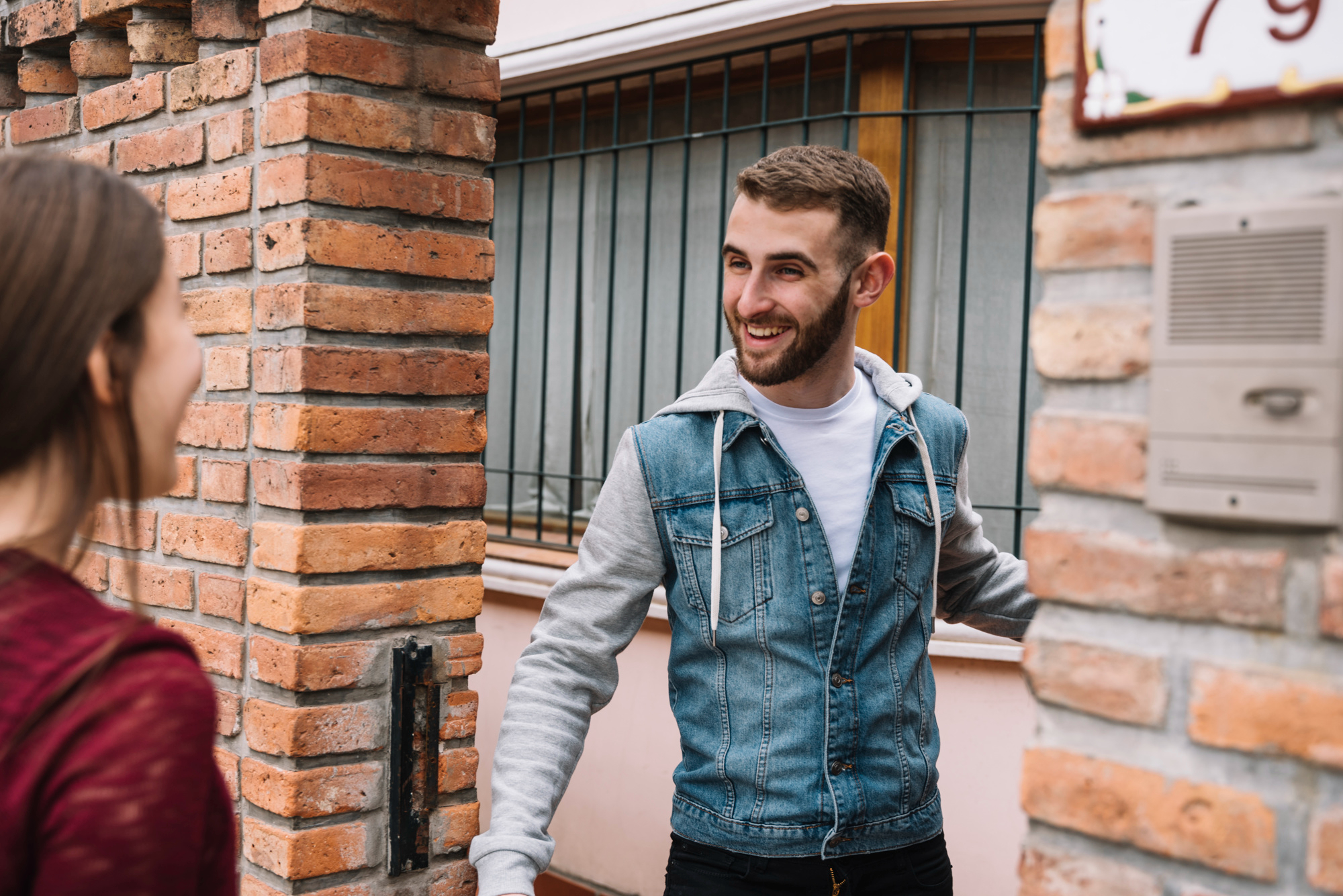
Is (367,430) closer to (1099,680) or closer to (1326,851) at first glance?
(1099,680)

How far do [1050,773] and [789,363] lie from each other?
0.89 m

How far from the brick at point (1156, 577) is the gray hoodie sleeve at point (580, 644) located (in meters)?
0.83

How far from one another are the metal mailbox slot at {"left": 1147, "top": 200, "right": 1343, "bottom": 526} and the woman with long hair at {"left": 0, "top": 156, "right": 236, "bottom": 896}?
88 cm

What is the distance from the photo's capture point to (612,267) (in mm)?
4297

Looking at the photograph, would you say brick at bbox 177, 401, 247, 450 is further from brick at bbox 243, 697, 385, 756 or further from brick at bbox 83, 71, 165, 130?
brick at bbox 83, 71, 165, 130

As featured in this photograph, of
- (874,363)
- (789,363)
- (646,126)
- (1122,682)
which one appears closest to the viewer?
(1122,682)

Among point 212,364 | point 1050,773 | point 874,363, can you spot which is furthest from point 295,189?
point 1050,773

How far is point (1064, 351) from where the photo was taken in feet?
3.84

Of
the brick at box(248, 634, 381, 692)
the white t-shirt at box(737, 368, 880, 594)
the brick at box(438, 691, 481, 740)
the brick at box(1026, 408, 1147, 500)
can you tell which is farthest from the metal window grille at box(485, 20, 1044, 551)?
the brick at box(1026, 408, 1147, 500)

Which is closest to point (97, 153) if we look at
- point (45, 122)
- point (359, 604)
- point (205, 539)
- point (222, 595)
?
point (45, 122)

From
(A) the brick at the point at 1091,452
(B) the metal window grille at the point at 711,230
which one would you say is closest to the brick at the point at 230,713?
(A) the brick at the point at 1091,452

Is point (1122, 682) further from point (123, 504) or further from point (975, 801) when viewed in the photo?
point (975, 801)

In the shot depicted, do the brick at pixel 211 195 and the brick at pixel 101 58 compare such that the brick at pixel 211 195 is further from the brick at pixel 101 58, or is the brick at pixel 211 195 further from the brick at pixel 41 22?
the brick at pixel 41 22

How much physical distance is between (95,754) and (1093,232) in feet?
3.24
